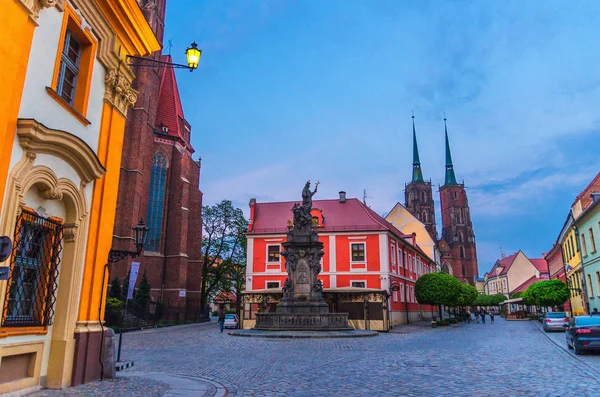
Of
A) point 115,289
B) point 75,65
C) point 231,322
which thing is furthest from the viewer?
point 231,322

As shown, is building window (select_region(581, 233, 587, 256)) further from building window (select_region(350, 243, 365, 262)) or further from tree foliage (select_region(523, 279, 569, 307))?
building window (select_region(350, 243, 365, 262))

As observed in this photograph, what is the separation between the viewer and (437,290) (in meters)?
36.5

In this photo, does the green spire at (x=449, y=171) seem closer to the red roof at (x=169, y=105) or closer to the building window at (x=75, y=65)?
the red roof at (x=169, y=105)

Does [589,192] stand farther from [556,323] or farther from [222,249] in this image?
[222,249]

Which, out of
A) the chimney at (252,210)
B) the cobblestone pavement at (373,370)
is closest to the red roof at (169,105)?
the chimney at (252,210)

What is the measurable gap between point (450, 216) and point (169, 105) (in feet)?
294

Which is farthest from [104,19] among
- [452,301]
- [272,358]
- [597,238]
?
[452,301]

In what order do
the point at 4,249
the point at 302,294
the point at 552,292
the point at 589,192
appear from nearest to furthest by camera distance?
the point at 4,249 → the point at 302,294 → the point at 589,192 → the point at 552,292

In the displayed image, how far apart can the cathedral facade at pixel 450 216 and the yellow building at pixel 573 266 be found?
66095 millimetres

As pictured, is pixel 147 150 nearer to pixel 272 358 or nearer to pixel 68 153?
pixel 272 358

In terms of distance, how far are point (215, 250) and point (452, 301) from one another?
2670 centimetres

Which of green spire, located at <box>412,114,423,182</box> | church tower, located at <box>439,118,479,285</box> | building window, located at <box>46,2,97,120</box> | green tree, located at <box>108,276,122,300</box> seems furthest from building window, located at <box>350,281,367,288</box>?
green spire, located at <box>412,114,423,182</box>

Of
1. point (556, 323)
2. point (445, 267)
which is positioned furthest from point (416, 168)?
point (556, 323)

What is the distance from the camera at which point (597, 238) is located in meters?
30.0
